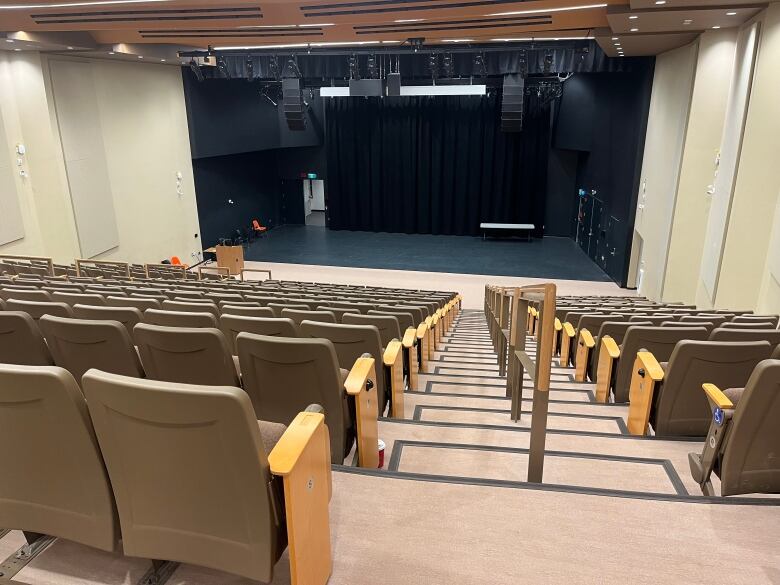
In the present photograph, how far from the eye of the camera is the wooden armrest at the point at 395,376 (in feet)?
11.7

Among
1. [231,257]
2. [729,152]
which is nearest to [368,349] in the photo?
[729,152]

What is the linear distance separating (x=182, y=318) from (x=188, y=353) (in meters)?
0.97

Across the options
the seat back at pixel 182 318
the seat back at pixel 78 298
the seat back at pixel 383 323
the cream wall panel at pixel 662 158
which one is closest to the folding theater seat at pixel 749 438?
the seat back at pixel 383 323

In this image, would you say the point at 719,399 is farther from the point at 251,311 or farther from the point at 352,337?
the point at 251,311

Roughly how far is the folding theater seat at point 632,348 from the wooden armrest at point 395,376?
163 centimetres

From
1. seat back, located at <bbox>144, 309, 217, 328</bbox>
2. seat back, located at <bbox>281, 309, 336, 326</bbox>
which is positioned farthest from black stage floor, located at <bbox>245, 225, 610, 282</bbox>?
seat back, located at <bbox>144, 309, 217, 328</bbox>

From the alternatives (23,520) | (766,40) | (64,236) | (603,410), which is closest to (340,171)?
(64,236)

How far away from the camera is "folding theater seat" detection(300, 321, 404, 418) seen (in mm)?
3521

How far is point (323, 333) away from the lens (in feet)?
11.7

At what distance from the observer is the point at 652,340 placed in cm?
398

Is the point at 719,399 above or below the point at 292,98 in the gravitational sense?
below

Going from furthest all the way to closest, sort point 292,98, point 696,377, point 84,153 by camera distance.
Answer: point 292,98
point 84,153
point 696,377

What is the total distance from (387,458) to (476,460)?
51 cm

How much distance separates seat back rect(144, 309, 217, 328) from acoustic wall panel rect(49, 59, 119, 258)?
1039 centimetres
